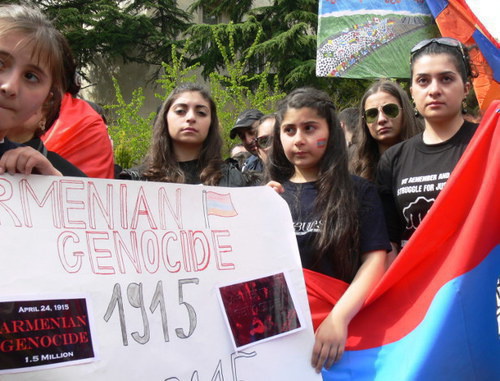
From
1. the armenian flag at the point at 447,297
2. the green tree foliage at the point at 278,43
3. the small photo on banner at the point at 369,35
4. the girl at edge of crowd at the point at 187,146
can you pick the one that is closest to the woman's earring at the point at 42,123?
the girl at edge of crowd at the point at 187,146

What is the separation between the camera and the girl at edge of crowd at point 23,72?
4.50 feet

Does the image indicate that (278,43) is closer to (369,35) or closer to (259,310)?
(369,35)

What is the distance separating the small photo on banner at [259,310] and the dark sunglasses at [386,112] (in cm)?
166

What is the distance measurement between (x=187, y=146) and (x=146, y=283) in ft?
4.95

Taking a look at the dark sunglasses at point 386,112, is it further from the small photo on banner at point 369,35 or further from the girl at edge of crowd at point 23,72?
the small photo on banner at point 369,35

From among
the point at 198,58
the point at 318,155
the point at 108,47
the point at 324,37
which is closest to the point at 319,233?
the point at 318,155

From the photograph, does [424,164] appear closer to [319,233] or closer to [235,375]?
[319,233]

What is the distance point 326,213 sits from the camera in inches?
82.4

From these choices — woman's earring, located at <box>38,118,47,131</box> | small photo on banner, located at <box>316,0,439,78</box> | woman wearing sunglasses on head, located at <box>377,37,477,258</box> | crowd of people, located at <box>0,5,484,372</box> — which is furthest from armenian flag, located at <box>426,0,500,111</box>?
woman's earring, located at <box>38,118,47,131</box>

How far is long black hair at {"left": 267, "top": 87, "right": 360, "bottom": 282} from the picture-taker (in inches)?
80.4

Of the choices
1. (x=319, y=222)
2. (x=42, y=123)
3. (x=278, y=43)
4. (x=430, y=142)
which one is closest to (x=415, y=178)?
(x=430, y=142)

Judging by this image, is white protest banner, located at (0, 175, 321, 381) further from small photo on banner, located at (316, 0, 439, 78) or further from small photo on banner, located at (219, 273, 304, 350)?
small photo on banner, located at (316, 0, 439, 78)

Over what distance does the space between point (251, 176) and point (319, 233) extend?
0.96 meters

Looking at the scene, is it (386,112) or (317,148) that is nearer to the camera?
(317,148)
